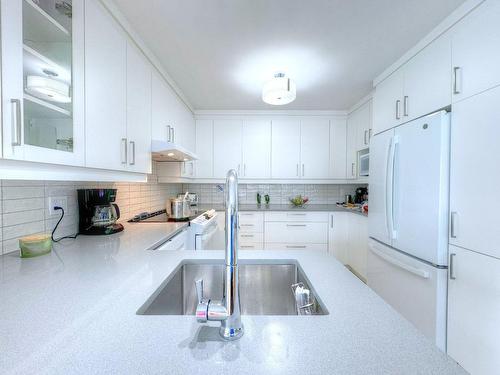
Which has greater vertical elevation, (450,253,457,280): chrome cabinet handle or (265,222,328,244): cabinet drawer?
(450,253,457,280): chrome cabinet handle

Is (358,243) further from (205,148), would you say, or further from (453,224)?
(205,148)

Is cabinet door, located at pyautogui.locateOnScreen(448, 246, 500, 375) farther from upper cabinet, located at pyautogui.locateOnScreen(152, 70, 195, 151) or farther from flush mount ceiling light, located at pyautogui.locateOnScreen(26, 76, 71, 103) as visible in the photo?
upper cabinet, located at pyautogui.locateOnScreen(152, 70, 195, 151)

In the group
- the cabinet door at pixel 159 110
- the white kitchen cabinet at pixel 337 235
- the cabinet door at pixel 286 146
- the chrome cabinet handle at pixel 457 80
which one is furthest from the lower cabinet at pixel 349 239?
the cabinet door at pixel 159 110

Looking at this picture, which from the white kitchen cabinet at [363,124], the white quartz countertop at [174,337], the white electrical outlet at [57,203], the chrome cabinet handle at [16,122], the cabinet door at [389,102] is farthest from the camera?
the white kitchen cabinet at [363,124]

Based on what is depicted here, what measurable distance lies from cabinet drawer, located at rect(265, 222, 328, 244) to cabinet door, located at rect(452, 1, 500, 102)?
6.81ft

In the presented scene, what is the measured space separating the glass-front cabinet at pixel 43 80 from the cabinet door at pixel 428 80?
2088 millimetres

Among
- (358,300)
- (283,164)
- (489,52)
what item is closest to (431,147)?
(489,52)

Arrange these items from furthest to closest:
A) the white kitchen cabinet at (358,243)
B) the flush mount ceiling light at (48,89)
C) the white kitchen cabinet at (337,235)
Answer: the white kitchen cabinet at (337,235) → the white kitchen cabinet at (358,243) → the flush mount ceiling light at (48,89)

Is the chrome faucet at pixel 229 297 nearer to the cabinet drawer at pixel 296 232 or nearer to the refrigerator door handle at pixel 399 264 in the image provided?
the refrigerator door handle at pixel 399 264

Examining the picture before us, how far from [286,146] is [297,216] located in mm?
1035

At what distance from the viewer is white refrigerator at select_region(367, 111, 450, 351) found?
1434mm

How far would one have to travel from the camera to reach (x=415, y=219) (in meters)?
1.62

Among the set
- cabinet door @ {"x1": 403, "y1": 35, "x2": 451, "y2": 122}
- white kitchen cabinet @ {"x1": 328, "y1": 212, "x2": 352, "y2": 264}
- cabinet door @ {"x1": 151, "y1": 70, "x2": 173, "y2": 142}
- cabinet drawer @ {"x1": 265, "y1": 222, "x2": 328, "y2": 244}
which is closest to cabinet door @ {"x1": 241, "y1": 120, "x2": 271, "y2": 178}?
cabinet drawer @ {"x1": 265, "y1": 222, "x2": 328, "y2": 244}

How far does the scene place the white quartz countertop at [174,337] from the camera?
44 centimetres
